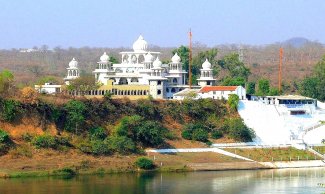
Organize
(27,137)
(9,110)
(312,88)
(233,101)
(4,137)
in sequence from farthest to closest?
(312,88)
(233,101)
(9,110)
(27,137)
(4,137)

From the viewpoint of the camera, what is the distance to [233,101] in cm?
5588

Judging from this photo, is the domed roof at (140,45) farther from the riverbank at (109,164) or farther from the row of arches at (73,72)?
the riverbank at (109,164)

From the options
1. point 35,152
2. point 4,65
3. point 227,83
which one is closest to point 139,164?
point 35,152

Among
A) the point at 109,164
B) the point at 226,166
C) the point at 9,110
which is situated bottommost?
the point at 226,166

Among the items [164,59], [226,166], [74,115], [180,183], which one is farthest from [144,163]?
[164,59]

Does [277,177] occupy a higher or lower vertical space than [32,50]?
lower

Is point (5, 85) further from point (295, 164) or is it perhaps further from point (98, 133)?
point (295, 164)

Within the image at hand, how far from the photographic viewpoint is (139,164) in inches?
1870

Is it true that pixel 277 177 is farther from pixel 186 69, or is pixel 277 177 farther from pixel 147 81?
pixel 186 69

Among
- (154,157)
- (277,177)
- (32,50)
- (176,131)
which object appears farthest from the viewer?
(32,50)

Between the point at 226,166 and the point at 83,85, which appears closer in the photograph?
the point at 226,166

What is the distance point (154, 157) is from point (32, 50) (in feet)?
270

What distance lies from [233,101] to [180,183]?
14.6 m

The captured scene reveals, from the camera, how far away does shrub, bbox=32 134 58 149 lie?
156 ft
